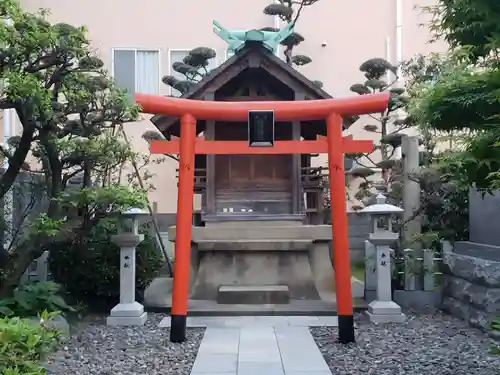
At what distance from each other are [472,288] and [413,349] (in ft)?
6.31

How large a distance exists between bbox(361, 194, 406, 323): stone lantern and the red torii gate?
4.76 ft

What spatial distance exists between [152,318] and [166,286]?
222cm

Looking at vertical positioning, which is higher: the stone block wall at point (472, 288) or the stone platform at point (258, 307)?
the stone block wall at point (472, 288)

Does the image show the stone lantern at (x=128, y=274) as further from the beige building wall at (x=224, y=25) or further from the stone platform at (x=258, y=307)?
the beige building wall at (x=224, y=25)

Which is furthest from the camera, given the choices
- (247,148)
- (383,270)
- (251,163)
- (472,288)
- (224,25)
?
(224,25)

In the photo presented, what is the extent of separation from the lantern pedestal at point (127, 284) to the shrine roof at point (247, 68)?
2.63m

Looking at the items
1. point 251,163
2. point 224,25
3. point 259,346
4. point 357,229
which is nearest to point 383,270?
point 259,346

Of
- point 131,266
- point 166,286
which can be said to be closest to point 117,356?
point 131,266

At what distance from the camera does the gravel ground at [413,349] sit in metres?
5.92

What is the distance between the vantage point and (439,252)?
31.7 ft

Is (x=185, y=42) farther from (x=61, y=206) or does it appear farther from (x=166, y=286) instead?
(x=61, y=206)

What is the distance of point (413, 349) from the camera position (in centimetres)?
682

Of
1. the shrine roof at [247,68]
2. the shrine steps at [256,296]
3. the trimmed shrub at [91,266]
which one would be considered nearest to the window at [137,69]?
the shrine roof at [247,68]

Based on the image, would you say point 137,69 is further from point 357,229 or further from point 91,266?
point 91,266
